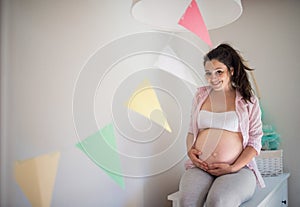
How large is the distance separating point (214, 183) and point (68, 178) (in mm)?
462

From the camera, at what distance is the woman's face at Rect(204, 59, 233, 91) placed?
1.16 metres

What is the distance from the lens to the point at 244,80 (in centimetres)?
120

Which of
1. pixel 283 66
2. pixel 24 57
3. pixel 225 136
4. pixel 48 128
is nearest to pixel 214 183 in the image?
pixel 225 136

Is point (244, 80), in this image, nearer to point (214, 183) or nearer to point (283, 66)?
point (214, 183)

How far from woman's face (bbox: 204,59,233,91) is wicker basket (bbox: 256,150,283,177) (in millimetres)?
485

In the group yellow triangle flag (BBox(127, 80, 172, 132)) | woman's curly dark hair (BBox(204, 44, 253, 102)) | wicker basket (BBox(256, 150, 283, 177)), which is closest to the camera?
woman's curly dark hair (BBox(204, 44, 253, 102))

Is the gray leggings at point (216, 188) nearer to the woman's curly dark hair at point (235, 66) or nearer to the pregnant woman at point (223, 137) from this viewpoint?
the pregnant woman at point (223, 137)

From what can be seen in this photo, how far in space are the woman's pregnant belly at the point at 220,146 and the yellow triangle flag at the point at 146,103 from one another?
0.85 ft

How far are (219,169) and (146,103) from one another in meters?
0.39

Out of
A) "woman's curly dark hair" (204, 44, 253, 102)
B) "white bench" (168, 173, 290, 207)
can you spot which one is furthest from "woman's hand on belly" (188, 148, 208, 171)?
"woman's curly dark hair" (204, 44, 253, 102)

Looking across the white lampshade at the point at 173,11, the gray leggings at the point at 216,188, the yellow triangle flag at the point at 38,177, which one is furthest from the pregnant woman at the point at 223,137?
the yellow triangle flag at the point at 38,177

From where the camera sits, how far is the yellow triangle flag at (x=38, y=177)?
945 mm

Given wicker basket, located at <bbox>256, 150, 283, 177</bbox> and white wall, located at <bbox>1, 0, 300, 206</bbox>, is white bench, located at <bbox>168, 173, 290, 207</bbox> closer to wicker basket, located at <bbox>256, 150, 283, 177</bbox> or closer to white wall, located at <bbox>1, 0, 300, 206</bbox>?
wicker basket, located at <bbox>256, 150, 283, 177</bbox>

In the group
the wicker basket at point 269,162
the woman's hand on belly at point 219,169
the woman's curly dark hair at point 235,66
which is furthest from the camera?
the wicker basket at point 269,162
